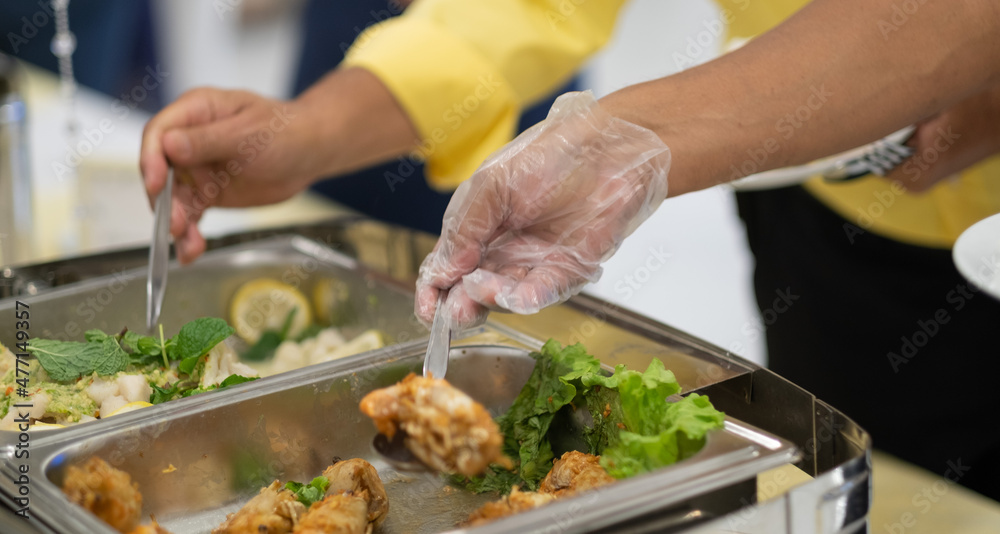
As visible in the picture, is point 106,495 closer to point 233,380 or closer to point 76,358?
point 233,380

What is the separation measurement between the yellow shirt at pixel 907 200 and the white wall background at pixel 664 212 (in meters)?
1.57

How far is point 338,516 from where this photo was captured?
0.91 m

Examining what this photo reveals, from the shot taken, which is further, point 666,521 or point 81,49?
point 81,49

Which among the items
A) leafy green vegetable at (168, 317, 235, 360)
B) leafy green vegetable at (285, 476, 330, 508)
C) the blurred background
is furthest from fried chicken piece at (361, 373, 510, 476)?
the blurred background

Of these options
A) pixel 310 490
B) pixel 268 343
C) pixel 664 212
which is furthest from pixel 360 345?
pixel 664 212

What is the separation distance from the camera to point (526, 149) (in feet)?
3.55

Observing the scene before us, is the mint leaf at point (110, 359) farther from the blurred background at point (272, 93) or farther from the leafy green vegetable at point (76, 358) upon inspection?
the blurred background at point (272, 93)

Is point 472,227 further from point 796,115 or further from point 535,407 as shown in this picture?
point 796,115

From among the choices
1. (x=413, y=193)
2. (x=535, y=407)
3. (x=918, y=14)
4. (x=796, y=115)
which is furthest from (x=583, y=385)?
(x=413, y=193)

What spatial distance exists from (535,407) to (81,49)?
3528 mm

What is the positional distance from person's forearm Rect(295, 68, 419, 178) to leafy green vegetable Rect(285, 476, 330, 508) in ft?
2.65

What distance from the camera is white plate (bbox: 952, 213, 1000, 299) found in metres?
0.77

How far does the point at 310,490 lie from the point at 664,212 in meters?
3.45

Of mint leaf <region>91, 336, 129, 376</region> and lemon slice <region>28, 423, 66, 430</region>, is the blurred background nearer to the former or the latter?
mint leaf <region>91, 336, 129, 376</region>
